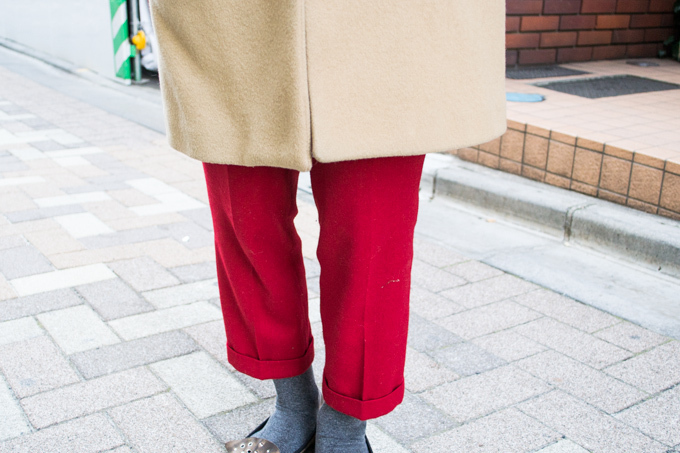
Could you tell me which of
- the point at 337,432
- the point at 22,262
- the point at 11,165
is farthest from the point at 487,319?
the point at 11,165

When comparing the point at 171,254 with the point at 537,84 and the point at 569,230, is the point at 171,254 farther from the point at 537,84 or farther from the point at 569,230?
the point at 537,84

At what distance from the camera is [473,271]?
2.60 meters

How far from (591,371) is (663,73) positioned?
3.88 metres

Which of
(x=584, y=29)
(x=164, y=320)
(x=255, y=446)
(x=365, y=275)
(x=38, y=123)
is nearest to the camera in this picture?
(x=365, y=275)

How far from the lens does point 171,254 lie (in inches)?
107

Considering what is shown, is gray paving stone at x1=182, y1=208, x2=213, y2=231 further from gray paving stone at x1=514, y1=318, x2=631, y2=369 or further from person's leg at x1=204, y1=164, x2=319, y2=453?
person's leg at x1=204, y1=164, x2=319, y2=453

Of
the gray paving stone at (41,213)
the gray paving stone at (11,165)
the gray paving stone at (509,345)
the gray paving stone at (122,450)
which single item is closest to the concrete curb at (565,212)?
the gray paving stone at (509,345)

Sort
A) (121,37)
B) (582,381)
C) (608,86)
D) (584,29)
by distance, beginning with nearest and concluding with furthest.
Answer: (582,381), (608,86), (584,29), (121,37)

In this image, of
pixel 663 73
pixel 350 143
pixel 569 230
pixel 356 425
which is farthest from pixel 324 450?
pixel 663 73

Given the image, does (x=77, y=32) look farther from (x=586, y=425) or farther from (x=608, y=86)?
(x=586, y=425)

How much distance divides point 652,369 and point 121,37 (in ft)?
20.0

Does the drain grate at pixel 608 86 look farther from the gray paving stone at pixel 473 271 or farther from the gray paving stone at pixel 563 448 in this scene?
the gray paving stone at pixel 563 448

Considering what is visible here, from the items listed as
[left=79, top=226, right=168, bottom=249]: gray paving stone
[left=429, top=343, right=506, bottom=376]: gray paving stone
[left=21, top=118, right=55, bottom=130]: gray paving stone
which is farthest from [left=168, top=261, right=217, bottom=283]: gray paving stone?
[left=21, top=118, right=55, bottom=130]: gray paving stone

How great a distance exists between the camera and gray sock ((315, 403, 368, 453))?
1.35 m
